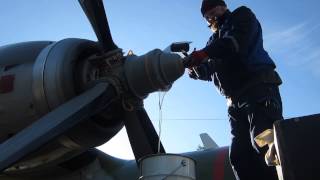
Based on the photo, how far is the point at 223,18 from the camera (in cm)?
502

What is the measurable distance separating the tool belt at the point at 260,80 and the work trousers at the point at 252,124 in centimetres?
3

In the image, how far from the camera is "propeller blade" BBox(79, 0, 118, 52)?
4.94 metres

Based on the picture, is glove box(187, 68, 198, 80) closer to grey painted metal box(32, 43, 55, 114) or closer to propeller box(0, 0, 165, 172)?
propeller box(0, 0, 165, 172)

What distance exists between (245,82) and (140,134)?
1.33m

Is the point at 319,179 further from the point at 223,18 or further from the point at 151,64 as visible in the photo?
the point at 223,18

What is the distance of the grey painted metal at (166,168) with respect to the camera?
361 centimetres

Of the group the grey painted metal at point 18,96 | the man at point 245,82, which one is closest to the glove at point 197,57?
the man at point 245,82

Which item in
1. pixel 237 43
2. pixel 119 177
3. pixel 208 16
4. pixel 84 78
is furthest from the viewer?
pixel 119 177

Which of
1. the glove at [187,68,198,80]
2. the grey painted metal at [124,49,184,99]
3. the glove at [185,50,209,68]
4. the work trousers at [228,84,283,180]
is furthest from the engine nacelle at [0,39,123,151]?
the work trousers at [228,84,283,180]

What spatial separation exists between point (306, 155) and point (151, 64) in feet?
8.28

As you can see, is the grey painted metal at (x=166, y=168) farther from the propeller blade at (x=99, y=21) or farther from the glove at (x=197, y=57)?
the propeller blade at (x=99, y=21)

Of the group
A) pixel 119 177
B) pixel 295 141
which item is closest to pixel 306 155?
pixel 295 141

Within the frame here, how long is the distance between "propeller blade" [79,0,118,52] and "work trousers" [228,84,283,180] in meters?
1.55

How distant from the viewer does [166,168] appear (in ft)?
11.9
